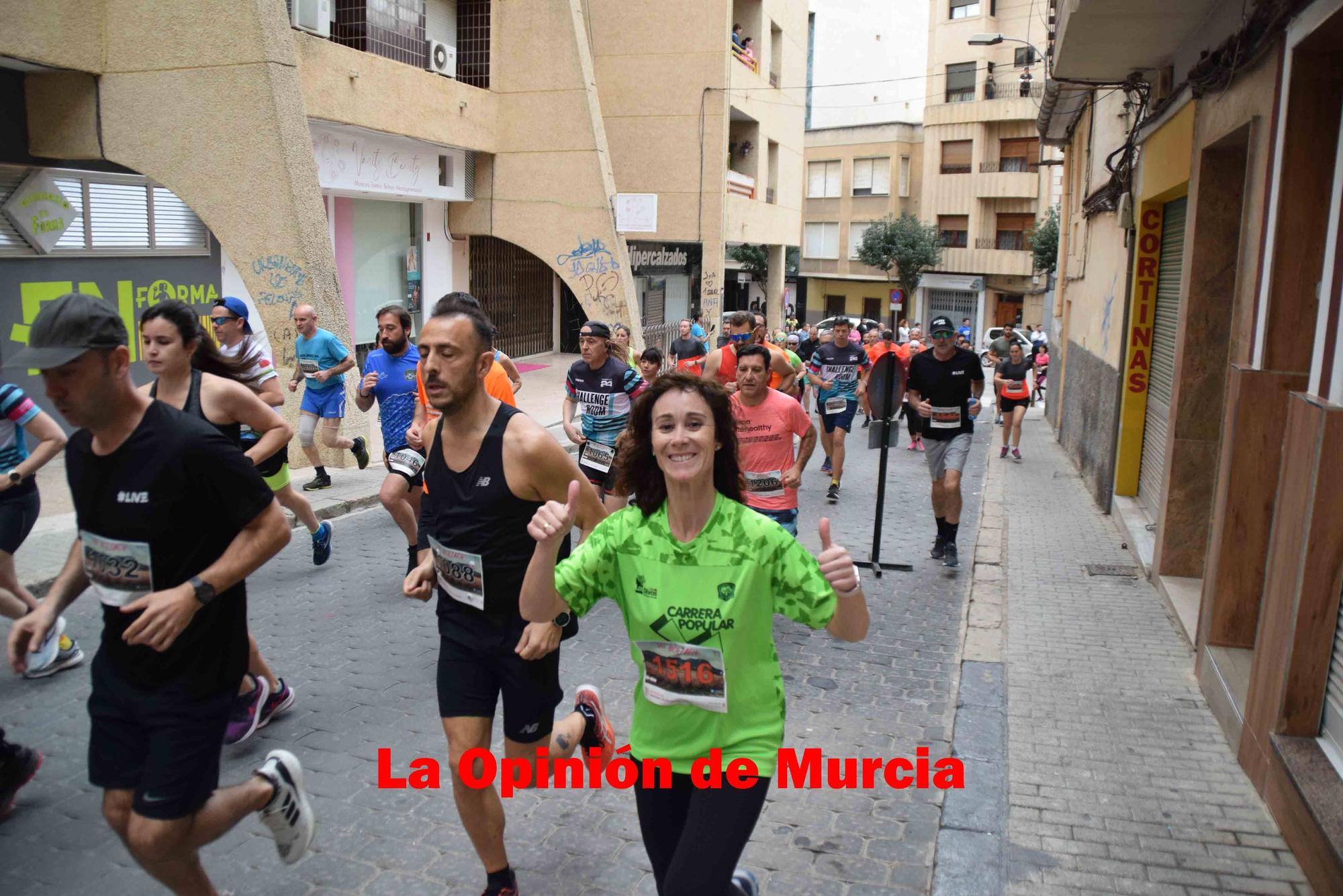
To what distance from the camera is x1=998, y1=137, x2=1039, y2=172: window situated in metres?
47.0

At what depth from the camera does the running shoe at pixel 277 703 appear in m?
5.18

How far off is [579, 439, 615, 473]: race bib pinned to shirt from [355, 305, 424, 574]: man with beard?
133 cm

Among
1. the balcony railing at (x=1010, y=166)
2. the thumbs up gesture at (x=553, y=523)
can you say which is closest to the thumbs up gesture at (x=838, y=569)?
the thumbs up gesture at (x=553, y=523)

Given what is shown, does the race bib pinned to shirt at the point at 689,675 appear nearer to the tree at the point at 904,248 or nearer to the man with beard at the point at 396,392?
the man with beard at the point at 396,392

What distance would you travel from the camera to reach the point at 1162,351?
9.66 metres

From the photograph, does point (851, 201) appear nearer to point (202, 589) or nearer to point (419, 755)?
point (419, 755)

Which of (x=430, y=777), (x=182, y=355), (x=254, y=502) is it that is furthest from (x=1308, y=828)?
(x=182, y=355)

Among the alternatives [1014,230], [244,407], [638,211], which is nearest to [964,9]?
[1014,230]

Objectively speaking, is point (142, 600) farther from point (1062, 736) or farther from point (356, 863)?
point (1062, 736)

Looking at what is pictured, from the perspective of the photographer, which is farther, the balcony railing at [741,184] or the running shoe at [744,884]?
the balcony railing at [741,184]

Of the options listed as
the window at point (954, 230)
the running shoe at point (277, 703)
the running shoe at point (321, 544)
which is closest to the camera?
the running shoe at point (277, 703)

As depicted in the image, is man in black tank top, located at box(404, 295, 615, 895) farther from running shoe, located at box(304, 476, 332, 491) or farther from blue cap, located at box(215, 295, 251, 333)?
running shoe, located at box(304, 476, 332, 491)

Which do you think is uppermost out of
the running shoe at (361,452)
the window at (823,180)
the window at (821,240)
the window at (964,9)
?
the window at (964,9)

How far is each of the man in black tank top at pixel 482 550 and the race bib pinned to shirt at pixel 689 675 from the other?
0.57 metres
